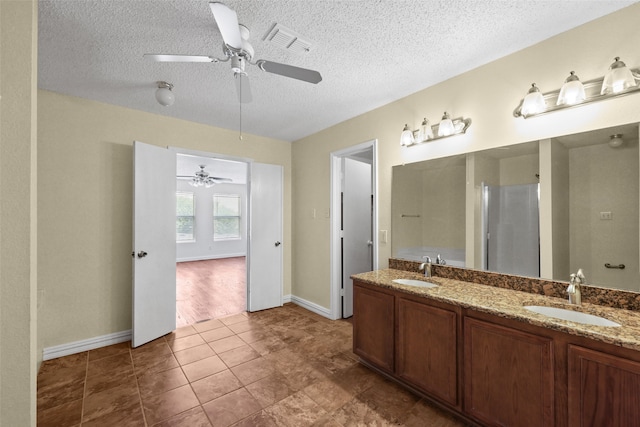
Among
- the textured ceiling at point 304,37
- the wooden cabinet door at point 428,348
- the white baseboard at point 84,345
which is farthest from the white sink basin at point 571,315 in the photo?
the white baseboard at point 84,345

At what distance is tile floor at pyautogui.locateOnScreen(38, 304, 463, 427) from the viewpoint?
1.76 m

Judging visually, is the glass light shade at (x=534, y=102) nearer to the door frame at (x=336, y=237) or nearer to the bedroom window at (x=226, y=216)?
the door frame at (x=336, y=237)

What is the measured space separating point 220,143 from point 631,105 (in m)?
3.81

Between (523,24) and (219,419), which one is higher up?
(523,24)

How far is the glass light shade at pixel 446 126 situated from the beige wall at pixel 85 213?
2794 mm

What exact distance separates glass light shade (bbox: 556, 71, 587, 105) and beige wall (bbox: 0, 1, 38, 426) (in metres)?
2.86

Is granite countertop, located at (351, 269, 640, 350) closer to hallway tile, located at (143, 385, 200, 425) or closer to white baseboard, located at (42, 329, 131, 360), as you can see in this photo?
hallway tile, located at (143, 385, 200, 425)

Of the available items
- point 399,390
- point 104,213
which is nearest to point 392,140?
point 399,390

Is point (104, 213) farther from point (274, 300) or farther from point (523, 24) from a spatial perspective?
point (523, 24)

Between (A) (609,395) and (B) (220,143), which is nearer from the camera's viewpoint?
(A) (609,395)

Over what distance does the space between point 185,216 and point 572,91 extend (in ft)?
27.7

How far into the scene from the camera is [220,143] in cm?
361

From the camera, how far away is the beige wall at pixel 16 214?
→ 1.12 metres

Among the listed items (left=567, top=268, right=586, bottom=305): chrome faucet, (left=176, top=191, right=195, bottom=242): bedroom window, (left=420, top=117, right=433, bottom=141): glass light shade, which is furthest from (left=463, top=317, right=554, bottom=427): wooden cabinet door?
(left=176, top=191, right=195, bottom=242): bedroom window
